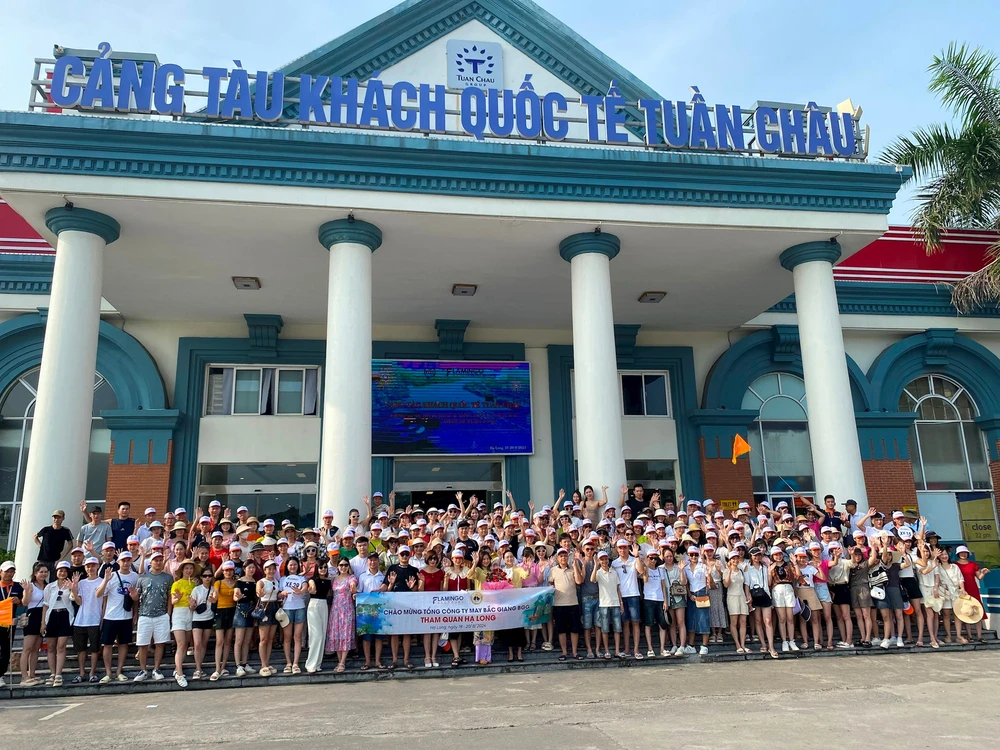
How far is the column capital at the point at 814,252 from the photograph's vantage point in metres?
15.2

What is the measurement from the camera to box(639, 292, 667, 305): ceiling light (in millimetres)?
17938

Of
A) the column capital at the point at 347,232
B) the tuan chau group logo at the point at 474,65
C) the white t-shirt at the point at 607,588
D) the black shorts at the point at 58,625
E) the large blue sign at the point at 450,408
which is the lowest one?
the black shorts at the point at 58,625

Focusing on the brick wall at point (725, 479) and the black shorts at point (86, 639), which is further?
the brick wall at point (725, 479)

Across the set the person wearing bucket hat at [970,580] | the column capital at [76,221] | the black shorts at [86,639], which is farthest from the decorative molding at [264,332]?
the person wearing bucket hat at [970,580]

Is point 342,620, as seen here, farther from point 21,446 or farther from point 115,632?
point 21,446

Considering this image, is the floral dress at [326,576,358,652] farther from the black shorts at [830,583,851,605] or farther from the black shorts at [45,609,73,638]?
the black shorts at [830,583,851,605]

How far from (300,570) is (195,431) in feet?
29.0

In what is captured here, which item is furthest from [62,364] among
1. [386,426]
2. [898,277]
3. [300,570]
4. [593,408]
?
[898,277]

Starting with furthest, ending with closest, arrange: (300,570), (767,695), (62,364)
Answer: (62,364), (300,570), (767,695)

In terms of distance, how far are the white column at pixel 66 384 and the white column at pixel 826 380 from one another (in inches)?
498

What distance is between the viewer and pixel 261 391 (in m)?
18.7

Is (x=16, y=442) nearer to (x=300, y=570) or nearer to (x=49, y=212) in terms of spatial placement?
(x=49, y=212)

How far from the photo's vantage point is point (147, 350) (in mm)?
18344

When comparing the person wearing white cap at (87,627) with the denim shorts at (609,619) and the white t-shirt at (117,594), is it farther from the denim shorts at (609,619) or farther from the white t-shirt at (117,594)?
the denim shorts at (609,619)
